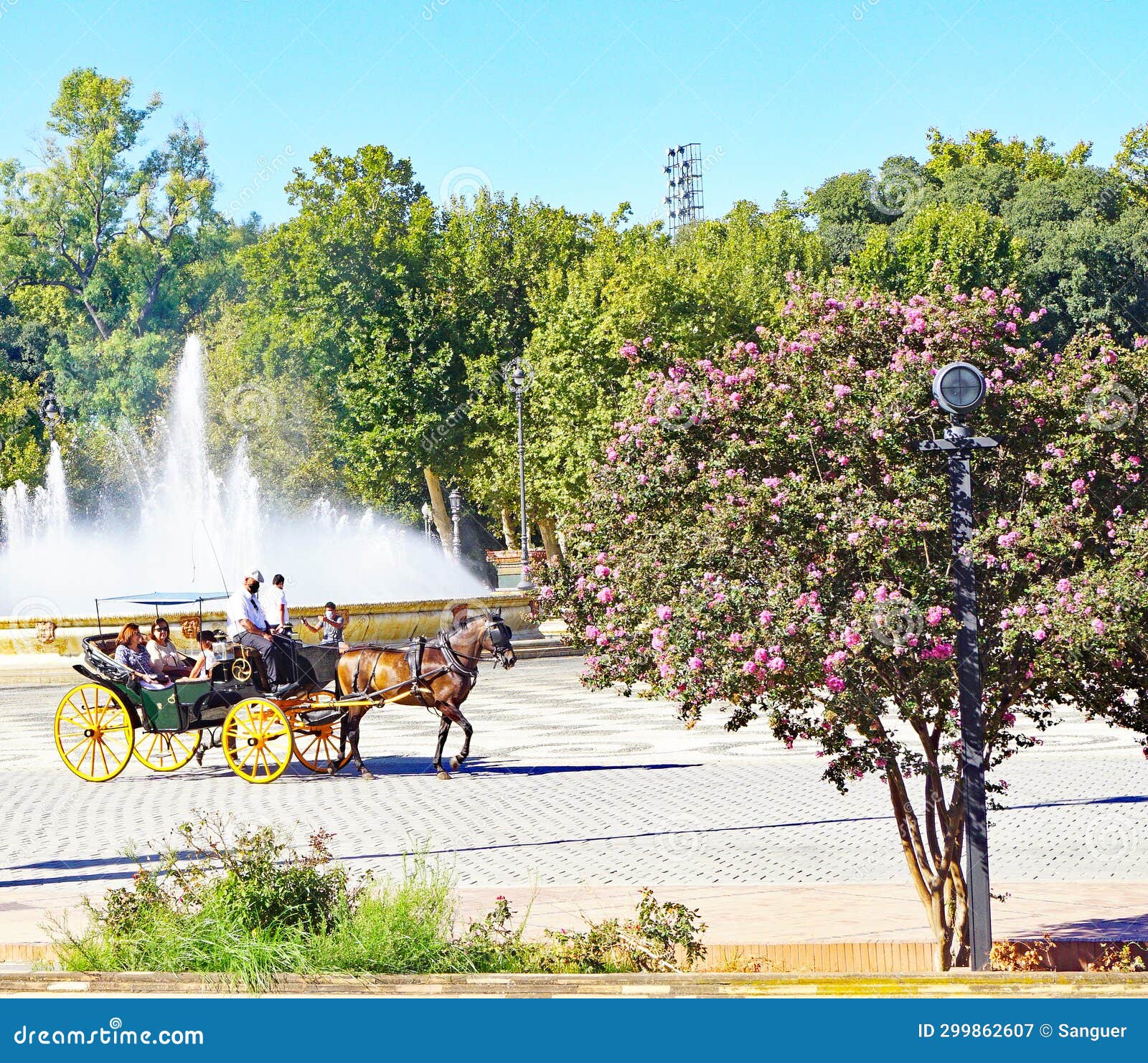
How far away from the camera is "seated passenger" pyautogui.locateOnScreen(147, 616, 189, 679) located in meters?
17.6

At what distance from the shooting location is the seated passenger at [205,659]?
54.7 feet

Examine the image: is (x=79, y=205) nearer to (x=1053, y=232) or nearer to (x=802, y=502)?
(x=1053, y=232)

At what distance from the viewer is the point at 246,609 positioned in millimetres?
16781

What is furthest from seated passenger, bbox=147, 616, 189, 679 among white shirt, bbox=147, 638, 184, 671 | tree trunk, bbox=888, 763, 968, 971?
tree trunk, bbox=888, 763, 968, 971

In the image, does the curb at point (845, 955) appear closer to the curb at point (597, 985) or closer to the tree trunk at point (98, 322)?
the curb at point (597, 985)

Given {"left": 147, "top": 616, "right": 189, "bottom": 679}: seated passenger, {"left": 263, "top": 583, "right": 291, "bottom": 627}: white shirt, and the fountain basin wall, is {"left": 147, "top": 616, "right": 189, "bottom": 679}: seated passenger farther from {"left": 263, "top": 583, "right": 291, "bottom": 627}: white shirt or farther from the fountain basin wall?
the fountain basin wall

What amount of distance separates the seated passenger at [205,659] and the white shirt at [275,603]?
713 millimetres

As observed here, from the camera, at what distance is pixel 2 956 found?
8.09 m

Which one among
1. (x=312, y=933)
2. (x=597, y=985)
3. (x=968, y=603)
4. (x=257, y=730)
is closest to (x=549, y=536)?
(x=257, y=730)

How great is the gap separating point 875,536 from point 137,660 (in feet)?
38.6

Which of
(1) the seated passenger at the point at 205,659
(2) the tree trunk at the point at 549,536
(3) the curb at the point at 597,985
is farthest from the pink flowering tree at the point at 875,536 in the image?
(2) the tree trunk at the point at 549,536

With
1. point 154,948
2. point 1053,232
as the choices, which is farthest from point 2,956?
point 1053,232

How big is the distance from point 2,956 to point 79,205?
67941 mm

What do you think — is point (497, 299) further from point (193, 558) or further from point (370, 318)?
point (193, 558)
